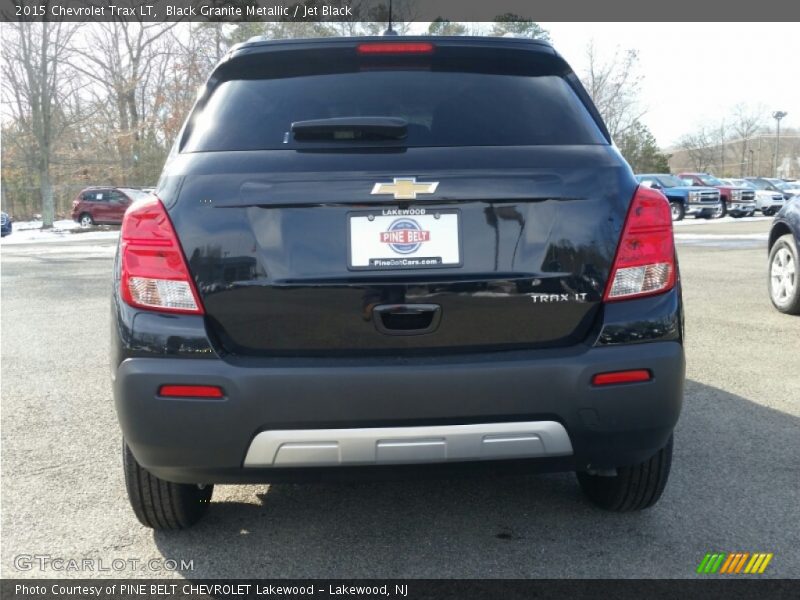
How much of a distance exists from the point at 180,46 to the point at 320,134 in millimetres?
44944

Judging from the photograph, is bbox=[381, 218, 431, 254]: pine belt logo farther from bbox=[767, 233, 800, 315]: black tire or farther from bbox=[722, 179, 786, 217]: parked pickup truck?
bbox=[722, 179, 786, 217]: parked pickup truck

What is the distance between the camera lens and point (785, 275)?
7715 mm

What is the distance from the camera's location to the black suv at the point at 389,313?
2.35m

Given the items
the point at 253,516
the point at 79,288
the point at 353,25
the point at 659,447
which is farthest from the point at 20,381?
the point at 353,25

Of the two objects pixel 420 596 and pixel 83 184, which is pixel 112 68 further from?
pixel 420 596

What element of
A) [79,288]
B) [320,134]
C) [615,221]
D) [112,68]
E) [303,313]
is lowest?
[79,288]

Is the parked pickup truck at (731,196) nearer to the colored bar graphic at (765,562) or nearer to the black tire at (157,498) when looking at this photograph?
the colored bar graphic at (765,562)

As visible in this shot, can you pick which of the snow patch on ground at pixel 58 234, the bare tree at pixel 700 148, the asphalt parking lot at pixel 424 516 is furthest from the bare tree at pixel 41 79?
the bare tree at pixel 700 148

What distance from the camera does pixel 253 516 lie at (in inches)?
124

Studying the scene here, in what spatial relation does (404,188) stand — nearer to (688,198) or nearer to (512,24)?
(688,198)

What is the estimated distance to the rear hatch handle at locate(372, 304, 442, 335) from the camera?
7.86 feet

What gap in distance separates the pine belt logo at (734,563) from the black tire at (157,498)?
1.84m

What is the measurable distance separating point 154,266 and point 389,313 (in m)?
0.75

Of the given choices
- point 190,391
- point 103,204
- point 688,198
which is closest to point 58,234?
point 103,204
